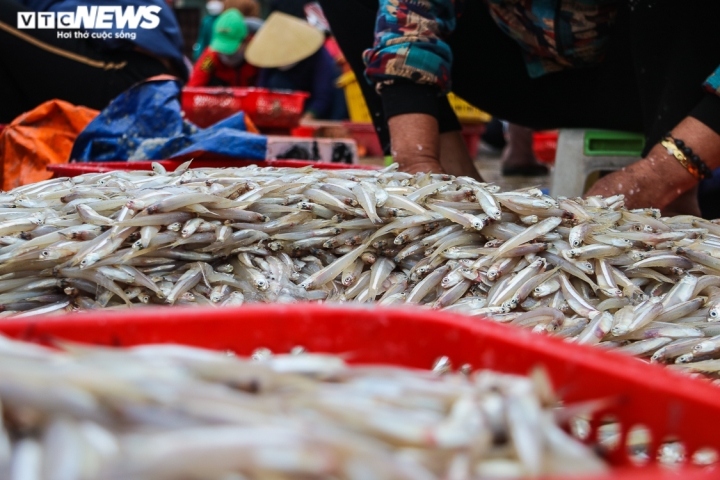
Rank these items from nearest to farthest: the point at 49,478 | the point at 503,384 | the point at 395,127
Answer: the point at 49,478, the point at 503,384, the point at 395,127

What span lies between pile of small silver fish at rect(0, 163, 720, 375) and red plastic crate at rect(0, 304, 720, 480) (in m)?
0.80

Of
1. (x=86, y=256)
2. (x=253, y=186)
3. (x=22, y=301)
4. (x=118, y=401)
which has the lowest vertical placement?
(x=22, y=301)

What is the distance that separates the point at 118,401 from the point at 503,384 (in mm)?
397

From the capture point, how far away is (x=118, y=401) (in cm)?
72

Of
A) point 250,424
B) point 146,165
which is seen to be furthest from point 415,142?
point 250,424

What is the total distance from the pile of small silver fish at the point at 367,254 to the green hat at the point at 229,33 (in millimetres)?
6166

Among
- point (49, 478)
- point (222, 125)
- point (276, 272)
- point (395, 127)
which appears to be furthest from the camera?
point (222, 125)

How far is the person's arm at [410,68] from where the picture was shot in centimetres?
318

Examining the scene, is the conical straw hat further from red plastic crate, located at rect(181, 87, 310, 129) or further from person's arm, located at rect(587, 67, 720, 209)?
person's arm, located at rect(587, 67, 720, 209)

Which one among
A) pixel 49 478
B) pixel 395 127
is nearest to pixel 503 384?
pixel 49 478

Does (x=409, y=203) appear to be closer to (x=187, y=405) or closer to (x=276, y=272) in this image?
(x=276, y=272)

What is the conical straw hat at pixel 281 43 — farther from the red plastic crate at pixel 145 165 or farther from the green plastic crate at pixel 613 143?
the red plastic crate at pixel 145 165

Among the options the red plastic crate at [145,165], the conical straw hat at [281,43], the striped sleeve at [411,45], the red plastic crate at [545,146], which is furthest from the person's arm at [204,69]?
the red plastic crate at [145,165]

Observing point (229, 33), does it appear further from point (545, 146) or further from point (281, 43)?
point (545, 146)
